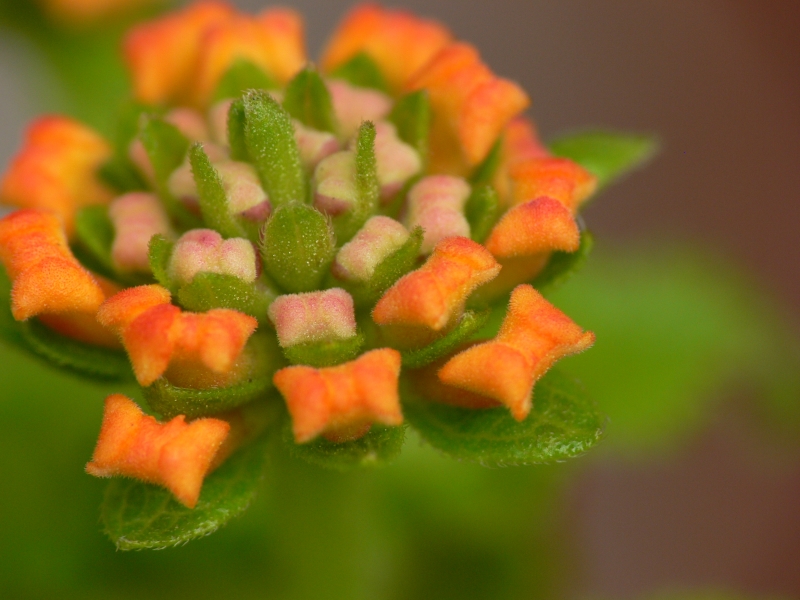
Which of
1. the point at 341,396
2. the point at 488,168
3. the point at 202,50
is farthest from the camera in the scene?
the point at 202,50

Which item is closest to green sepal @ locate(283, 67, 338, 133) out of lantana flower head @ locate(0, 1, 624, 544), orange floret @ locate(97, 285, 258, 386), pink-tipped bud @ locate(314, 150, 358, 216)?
lantana flower head @ locate(0, 1, 624, 544)

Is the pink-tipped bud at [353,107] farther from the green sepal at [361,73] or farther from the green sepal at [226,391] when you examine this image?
the green sepal at [226,391]

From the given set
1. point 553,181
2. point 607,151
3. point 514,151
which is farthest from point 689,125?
point 553,181

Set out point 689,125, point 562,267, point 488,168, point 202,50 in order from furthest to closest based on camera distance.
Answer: point 689,125, point 202,50, point 488,168, point 562,267

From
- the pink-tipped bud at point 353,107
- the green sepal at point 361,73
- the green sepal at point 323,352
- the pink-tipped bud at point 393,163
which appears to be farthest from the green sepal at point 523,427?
the green sepal at point 361,73

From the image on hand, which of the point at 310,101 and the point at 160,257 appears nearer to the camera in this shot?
A: the point at 160,257

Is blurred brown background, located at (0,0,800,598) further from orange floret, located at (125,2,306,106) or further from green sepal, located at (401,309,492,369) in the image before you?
green sepal, located at (401,309,492,369)

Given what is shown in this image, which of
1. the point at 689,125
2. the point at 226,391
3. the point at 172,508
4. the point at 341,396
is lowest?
the point at 689,125

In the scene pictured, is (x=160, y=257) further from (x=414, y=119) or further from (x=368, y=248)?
(x=414, y=119)
